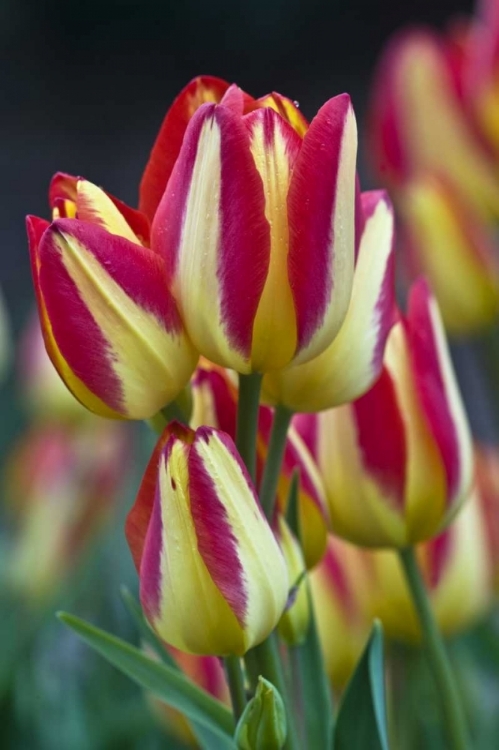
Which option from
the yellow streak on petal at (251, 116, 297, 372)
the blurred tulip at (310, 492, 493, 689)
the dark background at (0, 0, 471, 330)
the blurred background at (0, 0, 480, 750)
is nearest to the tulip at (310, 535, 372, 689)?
the blurred tulip at (310, 492, 493, 689)

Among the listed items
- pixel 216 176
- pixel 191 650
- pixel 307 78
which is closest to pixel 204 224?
pixel 216 176

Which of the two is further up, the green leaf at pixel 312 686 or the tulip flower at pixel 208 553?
the tulip flower at pixel 208 553

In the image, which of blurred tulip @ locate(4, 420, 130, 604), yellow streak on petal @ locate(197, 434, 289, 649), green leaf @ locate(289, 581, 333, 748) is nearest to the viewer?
yellow streak on petal @ locate(197, 434, 289, 649)

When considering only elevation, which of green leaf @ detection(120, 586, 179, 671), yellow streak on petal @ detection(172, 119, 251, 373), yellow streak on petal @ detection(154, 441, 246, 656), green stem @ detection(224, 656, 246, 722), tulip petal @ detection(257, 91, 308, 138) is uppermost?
tulip petal @ detection(257, 91, 308, 138)

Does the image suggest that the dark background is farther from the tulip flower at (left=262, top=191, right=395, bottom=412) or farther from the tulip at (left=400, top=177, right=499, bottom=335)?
the tulip flower at (left=262, top=191, right=395, bottom=412)

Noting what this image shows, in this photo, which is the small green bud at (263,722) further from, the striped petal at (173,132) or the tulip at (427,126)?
the tulip at (427,126)

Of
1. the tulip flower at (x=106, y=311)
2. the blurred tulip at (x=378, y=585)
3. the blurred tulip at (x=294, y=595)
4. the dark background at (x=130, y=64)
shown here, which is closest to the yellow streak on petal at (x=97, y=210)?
the tulip flower at (x=106, y=311)
